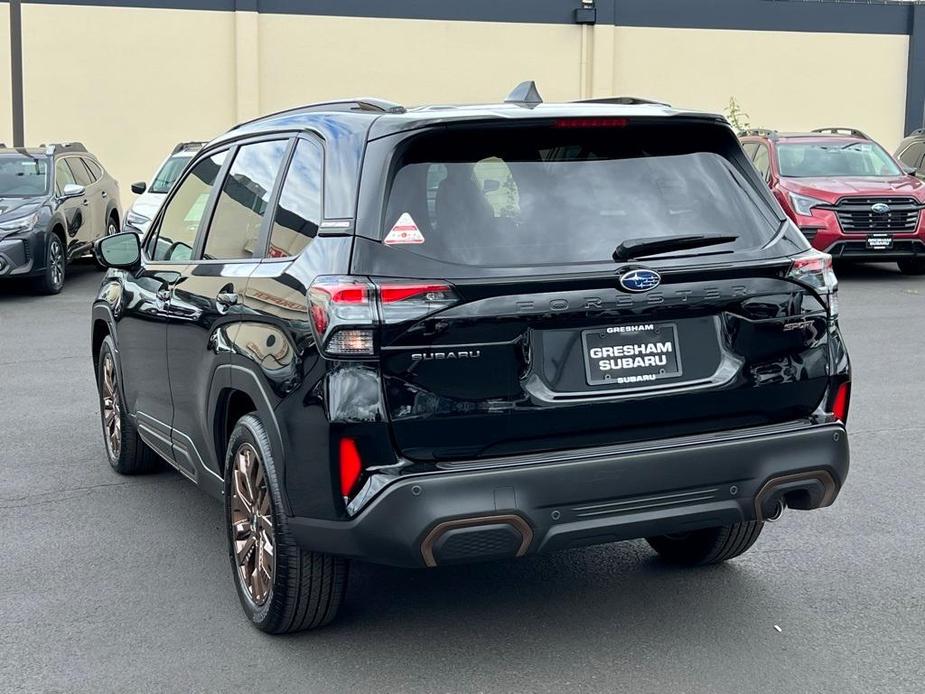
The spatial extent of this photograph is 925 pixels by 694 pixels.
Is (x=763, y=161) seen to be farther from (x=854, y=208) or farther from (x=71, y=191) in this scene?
(x=71, y=191)

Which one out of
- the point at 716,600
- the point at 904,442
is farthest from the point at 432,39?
the point at 716,600

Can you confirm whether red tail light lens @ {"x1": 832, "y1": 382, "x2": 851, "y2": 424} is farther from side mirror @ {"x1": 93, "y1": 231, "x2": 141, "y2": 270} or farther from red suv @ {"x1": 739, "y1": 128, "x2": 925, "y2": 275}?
red suv @ {"x1": 739, "y1": 128, "x2": 925, "y2": 275}

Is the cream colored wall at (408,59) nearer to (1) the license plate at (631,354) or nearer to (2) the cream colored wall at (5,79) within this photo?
(2) the cream colored wall at (5,79)

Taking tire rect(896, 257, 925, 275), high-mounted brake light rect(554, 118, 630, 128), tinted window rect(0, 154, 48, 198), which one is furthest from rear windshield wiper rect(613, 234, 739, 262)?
tire rect(896, 257, 925, 275)

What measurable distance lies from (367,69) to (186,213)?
23.0 m

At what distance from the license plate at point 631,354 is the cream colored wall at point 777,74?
1055 inches

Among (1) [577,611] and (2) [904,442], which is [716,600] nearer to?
(1) [577,611]

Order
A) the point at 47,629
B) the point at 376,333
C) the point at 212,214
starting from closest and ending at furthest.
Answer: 1. the point at 376,333
2. the point at 47,629
3. the point at 212,214

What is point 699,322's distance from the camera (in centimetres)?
426

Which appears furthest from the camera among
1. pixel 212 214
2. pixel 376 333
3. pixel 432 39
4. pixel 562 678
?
pixel 432 39

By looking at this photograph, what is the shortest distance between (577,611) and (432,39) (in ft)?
81.8

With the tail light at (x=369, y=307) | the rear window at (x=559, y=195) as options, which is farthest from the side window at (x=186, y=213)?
the tail light at (x=369, y=307)

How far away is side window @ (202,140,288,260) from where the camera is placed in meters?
4.91

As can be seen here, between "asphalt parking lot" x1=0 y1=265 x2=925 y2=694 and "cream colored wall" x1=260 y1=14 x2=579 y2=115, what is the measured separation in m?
21.9
